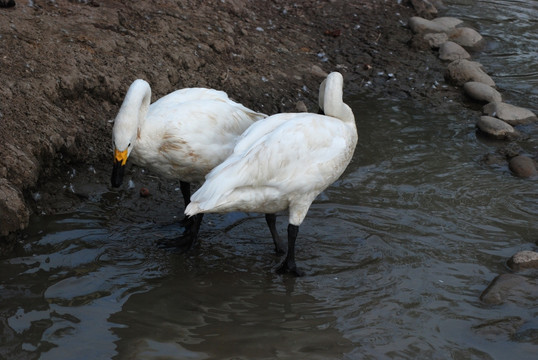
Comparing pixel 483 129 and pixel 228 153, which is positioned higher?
pixel 228 153

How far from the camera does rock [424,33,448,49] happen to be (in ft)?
36.9

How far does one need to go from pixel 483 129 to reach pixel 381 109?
132cm

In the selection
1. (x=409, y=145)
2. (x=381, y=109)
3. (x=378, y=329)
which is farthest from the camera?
(x=381, y=109)

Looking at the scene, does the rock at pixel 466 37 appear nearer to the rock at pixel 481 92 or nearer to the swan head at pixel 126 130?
the rock at pixel 481 92

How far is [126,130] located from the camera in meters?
5.85

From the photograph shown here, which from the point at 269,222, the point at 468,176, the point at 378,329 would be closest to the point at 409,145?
the point at 468,176

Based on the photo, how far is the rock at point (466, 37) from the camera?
A: 37.9 feet

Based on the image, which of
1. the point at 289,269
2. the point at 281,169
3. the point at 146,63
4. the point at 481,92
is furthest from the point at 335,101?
the point at 481,92

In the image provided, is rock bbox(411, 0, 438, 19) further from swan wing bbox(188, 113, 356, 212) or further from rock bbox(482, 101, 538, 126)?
swan wing bbox(188, 113, 356, 212)

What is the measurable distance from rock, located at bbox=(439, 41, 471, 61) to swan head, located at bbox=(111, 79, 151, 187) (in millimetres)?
6059

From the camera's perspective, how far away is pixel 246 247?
256 inches

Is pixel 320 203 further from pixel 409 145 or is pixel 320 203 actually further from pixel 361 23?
pixel 361 23

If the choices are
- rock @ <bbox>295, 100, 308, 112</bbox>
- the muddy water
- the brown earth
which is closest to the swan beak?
the muddy water

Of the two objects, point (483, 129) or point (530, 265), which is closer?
point (530, 265)
